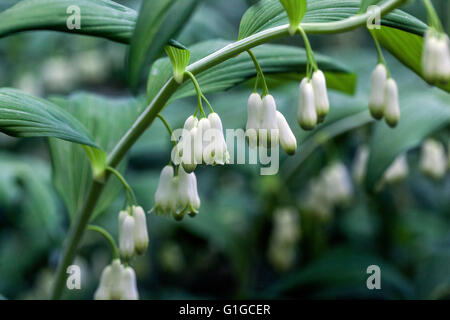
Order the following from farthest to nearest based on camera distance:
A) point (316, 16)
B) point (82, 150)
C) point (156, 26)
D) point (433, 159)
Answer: point (433, 159), point (82, 150), point (316, 16), point (156, 26)

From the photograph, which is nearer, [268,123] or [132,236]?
[268,123]

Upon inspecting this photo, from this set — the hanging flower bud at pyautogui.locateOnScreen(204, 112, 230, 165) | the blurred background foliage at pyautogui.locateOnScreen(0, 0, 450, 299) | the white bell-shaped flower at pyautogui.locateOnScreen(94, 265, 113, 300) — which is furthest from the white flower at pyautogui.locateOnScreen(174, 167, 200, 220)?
the blurred background foliage at pyautogui.locateOnScreen(0, 0, 450, 299)

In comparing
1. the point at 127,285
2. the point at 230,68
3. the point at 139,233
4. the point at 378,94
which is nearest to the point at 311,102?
the point at 378,94

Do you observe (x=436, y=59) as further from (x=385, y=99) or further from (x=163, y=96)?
(x=163, y=96)

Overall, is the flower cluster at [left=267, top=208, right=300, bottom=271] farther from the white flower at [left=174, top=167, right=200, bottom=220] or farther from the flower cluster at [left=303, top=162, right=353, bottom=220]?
the white flower at [left=174, top=167, right=200, bottom=220]

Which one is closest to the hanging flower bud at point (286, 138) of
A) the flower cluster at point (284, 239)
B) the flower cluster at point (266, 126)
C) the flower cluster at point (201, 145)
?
the flower cluster at point (266, 126)

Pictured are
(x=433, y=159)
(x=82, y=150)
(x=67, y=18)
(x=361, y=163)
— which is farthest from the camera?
(x=361, y=163)
